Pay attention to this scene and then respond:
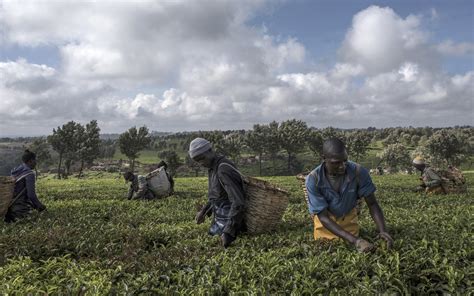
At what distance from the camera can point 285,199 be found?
7.22m

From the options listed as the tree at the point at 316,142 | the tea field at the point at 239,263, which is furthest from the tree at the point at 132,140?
the tea field at the point at 239,263

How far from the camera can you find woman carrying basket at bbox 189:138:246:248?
6.17 metres

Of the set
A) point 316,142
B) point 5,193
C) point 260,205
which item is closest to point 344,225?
point 260,205

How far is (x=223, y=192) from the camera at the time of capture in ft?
22.2

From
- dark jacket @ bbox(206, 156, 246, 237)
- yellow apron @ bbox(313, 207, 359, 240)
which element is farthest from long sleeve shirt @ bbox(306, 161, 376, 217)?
dark jacket @ bbox(206, 156, 246, 237)

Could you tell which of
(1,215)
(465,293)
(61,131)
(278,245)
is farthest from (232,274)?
(61,131)

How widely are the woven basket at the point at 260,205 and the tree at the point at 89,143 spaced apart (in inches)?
3056

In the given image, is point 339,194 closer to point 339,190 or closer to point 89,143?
point 339,190

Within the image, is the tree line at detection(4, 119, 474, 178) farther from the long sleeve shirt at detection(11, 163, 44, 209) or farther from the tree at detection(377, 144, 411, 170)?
the long sleeve shirt at detection(11, 163, 44, 209)

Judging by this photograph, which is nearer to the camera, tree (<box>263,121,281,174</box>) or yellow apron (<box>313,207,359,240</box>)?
yellow apron (<box>313,207,359,240</box>)

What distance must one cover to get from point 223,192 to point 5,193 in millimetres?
5799

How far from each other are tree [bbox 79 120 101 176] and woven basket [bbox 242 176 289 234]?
77635mm

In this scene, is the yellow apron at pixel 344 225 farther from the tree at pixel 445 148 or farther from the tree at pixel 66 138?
the tree at pixel 66 138

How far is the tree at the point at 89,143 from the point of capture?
80113mm
